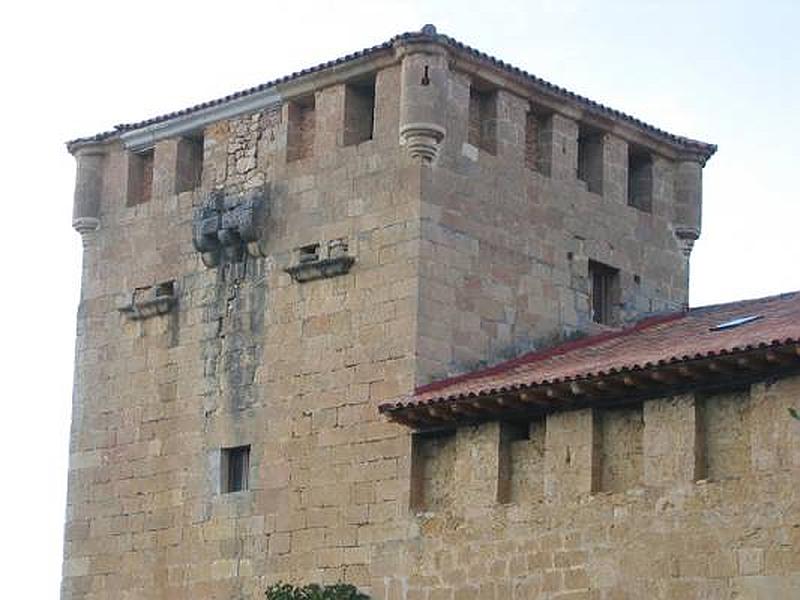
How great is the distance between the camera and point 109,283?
92.6ft

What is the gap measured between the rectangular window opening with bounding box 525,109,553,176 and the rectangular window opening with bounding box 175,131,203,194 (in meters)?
4.39

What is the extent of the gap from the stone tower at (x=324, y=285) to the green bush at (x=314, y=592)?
0.19 meters

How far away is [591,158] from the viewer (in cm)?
2747

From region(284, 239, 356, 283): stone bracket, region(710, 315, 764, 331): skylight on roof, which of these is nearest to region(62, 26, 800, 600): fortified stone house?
region(284, 239, 356, 283): stone bracket

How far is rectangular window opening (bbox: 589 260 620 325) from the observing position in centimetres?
2709

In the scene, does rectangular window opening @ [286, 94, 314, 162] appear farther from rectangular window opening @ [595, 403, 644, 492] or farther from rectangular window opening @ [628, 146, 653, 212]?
rectangular window opening @ [595, 403, 644, 492]

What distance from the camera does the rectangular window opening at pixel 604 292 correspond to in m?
27.1

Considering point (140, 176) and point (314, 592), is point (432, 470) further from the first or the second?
point (140, 176)

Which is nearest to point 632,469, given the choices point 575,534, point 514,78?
point 575,534

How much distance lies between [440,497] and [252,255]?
459 centimetres

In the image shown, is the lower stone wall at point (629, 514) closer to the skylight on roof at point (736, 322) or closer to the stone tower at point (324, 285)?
the stone tower at point (324, 285)

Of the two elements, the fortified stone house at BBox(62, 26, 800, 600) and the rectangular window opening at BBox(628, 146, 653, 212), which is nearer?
the fortified stone house at BBox(62, 26, 800, 600)

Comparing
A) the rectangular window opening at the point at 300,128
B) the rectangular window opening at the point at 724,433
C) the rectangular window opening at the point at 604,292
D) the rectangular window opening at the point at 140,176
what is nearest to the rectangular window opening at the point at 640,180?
the rectangular window opening at the point at 604,292

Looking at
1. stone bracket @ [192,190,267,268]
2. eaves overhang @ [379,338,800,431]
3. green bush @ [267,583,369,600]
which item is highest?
stone bracket @ [192,190,267,268]
